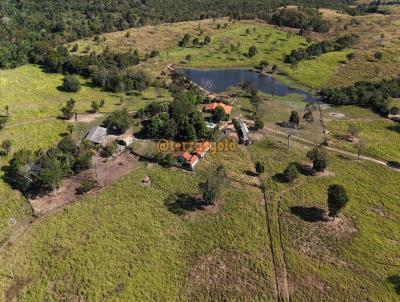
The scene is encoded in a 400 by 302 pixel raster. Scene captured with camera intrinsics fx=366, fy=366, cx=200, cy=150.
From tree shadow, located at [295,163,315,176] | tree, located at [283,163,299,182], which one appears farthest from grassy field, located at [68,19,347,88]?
tree, located at [283,163,299,182]

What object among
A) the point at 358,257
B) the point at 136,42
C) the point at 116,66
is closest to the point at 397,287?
the point at 358,257

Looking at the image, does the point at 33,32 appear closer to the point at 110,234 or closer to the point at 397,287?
the point at 110,234

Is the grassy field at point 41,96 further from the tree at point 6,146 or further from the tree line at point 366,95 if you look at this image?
the tree line at point 366,95

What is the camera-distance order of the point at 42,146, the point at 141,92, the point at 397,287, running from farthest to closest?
the point at 141,92 → the point at 42,146 → the point at 397,287

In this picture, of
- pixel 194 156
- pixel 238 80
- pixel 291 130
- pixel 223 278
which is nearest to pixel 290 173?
pixel 194 156

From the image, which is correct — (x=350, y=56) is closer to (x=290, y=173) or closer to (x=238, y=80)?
(x=238, y=80)

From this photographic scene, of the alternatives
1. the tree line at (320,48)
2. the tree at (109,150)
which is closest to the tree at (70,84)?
the tree at (109,150)

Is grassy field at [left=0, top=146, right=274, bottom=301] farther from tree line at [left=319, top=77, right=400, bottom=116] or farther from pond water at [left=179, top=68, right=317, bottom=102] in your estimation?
pond water at [left=179, top=68, right=317, bottom=102]
